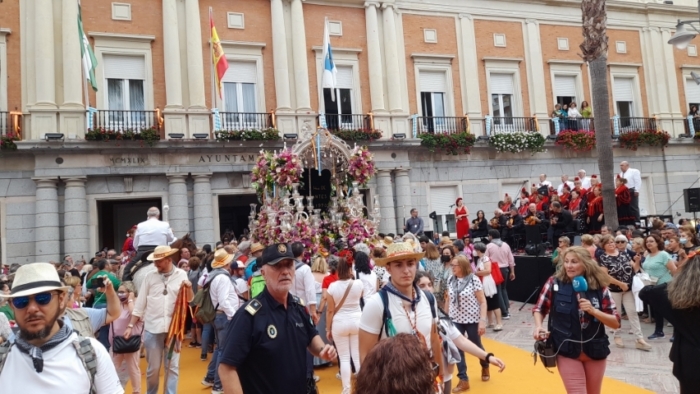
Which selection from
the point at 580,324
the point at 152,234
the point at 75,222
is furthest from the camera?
the point at 75,222

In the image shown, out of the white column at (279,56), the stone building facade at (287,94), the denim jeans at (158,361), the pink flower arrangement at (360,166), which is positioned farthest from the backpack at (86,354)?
the white column at (279,56)

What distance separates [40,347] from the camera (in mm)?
2936

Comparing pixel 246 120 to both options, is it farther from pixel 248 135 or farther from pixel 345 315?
pixel 345 315

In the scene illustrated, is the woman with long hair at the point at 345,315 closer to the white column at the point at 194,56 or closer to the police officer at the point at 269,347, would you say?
the police officer at the point at 269,347

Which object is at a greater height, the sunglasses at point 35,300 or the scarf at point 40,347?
the sunglasses at point 35,300

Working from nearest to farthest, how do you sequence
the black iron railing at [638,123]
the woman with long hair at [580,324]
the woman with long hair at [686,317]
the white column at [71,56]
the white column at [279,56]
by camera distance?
1. the woman with long hair at [686,317]
2. the woman with long hair at [580,324]
3. the white column at [71,56]
4. the white column at [279,56]
5. the black iron railing at [638,123]

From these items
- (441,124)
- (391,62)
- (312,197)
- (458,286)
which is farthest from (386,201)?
(458,286)

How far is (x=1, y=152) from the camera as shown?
1761 cm

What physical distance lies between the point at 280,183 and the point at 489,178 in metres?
13.0

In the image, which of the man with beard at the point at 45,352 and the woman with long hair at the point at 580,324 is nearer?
the man with beard at the point at 45,352

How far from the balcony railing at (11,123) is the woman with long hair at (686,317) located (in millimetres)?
19222

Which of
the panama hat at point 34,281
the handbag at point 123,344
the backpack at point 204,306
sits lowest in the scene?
the handbag at point 123,344

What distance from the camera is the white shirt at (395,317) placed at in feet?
13.5

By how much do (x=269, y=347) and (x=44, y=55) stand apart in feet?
60.7
